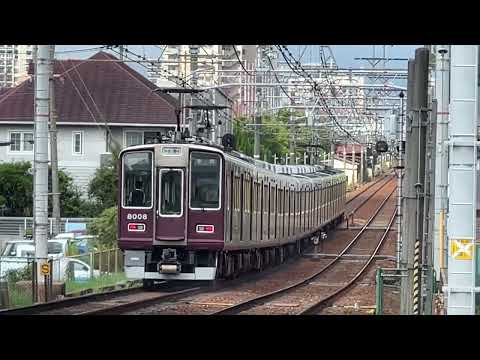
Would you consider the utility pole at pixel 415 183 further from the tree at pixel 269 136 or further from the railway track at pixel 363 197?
the railway track at pixel 363 197

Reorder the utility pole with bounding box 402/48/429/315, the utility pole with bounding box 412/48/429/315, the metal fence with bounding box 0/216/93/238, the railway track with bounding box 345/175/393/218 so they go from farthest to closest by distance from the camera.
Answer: the railway track with bounding box 345/175/393/218 < the metal fence with bounding box 0/216/93/238 < the utility pole with bounding box 402/48/429/315 < the utility pole with bounding box 412/48/429/315

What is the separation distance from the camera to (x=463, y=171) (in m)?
6.82

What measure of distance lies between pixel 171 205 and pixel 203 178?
481mm

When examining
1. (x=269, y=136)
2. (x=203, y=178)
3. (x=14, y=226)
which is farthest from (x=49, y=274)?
(x=269, y=136)

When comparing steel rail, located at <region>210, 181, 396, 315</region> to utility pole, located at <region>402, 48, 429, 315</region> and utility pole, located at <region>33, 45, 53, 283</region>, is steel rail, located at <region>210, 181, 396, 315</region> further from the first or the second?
utility pole, located at <region>33, 45, 53, 283</region>

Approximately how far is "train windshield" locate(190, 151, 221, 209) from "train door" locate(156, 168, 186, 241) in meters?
0.12

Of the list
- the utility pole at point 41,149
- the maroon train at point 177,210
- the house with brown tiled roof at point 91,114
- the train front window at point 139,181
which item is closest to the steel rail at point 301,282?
the maroon train at point 177,210

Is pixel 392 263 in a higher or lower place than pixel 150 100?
lower

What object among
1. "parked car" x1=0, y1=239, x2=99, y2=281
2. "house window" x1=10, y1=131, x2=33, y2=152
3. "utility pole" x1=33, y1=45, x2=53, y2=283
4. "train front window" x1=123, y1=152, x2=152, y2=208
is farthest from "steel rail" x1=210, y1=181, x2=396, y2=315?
"house window" x1=10, y1=131, x2=33, y2=152

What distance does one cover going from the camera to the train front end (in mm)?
11062
